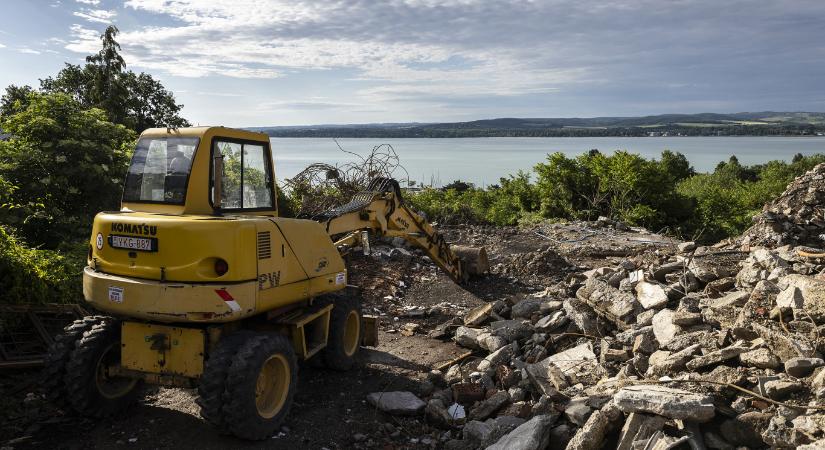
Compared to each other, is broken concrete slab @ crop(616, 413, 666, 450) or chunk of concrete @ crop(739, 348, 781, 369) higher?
chunk of concrete @ crop(739, 348, 781, 369)

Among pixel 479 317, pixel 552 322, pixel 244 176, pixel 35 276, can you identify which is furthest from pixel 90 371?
pixel 552 322

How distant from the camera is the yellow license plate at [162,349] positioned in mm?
5281

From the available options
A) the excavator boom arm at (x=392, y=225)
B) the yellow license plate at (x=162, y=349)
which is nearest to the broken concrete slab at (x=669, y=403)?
the yellow license plate at (x=162, y=349)

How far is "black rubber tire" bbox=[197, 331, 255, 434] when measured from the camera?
4918mm

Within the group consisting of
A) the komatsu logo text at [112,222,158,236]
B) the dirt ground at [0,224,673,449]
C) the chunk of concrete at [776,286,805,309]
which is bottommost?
the dirt ground at [0,224,673,449]

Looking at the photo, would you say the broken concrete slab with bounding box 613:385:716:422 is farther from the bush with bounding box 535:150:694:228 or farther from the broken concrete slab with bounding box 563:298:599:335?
the bush with bounding box 535:150:694:228

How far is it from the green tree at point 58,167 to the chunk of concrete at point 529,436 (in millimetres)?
7584

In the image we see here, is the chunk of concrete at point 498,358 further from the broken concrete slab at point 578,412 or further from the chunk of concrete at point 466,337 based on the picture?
the broken concrete slab at point 578,412

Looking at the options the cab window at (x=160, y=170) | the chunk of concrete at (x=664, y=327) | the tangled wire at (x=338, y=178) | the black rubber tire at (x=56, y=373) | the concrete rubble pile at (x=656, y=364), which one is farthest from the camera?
the tangled wire at (x=338, y=178)

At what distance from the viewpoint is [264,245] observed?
5371 mm

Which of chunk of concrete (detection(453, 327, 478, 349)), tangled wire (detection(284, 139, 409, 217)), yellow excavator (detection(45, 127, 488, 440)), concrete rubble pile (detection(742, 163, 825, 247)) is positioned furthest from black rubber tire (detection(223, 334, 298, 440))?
tangled wire (detection(284, 139, 409, 217))

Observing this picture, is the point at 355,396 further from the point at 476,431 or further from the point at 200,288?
the point at 200,288

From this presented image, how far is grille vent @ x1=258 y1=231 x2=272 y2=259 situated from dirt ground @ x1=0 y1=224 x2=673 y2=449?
65.2 inches

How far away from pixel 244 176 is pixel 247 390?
210 centimetres
